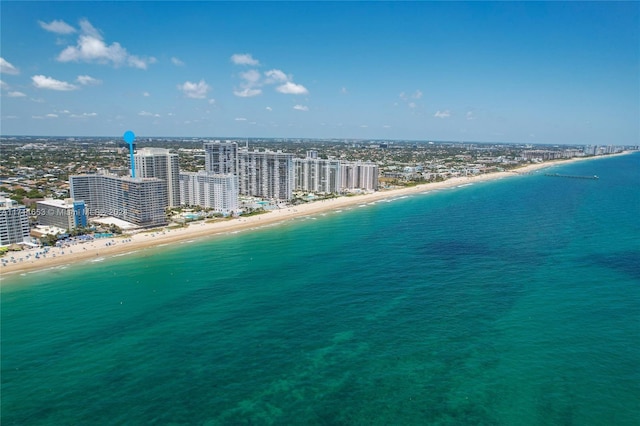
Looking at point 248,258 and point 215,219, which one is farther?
point 215,219

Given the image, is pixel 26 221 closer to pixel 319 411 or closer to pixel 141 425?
pixel 141 425

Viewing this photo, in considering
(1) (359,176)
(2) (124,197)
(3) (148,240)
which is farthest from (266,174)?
(3) (148,240)

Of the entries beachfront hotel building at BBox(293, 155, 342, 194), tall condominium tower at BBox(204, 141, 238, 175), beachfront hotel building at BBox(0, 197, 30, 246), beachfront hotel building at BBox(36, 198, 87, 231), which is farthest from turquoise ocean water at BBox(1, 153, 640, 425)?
beachfront hotel building at BBox(293, 155, 342, 194)

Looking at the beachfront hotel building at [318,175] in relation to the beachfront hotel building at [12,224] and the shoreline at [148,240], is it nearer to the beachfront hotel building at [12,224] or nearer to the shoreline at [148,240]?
the shoreline at [148,240]

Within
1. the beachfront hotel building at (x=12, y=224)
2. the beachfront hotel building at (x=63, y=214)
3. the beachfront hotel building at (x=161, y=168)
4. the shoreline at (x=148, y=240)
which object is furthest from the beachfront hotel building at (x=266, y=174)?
the beachfront hotel building at (x=12, y=224)

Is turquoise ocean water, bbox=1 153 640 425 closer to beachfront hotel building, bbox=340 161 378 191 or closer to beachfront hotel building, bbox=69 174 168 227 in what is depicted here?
beachfront hotel building, bbox=69 174 168 227

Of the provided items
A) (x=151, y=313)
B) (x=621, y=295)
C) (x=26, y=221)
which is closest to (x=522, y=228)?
(x=621, y=295)

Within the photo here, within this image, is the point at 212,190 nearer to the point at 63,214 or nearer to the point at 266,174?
the point at 266,174
